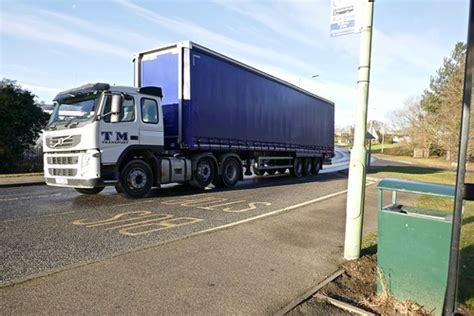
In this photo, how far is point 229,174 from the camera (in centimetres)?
1269

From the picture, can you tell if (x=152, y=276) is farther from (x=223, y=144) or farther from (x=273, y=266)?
(x=223, y=144)

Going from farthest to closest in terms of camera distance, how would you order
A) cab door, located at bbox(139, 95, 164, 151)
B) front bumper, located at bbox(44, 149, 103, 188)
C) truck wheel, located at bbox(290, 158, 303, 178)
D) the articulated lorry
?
truck wheel, located at bbox(290, 158, 303, 178) < cab door, located at bbox(139, 95, 164, 151) < the articulated lorry < front bumper, located at bbox(44, 149, 103, 188)

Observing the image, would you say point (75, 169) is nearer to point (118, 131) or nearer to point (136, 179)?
point (118, 131)

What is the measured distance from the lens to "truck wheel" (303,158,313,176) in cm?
1845

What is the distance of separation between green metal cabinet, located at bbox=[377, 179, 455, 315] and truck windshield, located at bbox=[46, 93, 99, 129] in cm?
733

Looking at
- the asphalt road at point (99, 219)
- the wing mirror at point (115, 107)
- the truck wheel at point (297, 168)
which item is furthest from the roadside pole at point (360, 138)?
the truck wheel at point (297, 168)

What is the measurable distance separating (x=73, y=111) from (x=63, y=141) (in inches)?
33.7

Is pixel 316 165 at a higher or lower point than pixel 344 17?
lower

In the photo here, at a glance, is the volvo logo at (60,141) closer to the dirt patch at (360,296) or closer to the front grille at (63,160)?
the front grille at (63,160)

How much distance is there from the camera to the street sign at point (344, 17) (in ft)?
14.3

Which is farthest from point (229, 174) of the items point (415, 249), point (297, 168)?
point (415, 249)

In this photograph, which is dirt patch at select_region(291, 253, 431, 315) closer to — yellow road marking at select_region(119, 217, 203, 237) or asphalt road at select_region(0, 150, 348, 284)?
asphalt road at select_region(0, 150, 348, 284)

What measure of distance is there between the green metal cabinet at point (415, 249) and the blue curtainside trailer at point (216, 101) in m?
7.74

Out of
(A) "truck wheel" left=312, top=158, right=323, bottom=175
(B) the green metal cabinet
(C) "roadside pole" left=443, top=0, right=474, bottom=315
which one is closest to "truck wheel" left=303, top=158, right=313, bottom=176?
(A) "truck wheel" left=312, top=158, right=323, bottom=175
